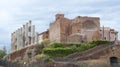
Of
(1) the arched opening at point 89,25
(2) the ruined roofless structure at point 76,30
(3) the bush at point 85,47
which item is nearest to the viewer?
(3) the bush at point 85,47

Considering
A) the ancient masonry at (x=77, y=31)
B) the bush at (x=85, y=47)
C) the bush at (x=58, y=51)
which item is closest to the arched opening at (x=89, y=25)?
the ancient masonry at (x=77, y=31)

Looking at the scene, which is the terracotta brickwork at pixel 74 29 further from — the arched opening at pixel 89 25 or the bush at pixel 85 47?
the bush at pixel 85 47

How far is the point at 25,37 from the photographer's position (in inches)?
4040

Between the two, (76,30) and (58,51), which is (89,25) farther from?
(58,51)

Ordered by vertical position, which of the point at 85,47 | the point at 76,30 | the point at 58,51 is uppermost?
the point at 76,30

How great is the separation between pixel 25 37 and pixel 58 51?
3616cm

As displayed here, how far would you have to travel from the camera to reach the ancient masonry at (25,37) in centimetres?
9894

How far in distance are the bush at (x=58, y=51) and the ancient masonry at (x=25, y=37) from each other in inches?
1089

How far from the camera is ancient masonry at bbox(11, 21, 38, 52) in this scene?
325ft

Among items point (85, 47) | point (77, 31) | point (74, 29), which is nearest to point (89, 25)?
point (77, 31)

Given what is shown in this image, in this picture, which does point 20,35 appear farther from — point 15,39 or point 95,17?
point 95,17

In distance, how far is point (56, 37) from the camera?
3398 inches

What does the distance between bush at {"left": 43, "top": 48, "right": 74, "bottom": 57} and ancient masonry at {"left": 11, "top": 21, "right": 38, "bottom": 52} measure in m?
27.7

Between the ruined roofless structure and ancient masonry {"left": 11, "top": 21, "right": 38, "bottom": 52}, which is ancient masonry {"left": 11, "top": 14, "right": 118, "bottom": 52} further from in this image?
ancient masonry {"left": 11, "top": 21, "right": 38, "bottom": 52}
